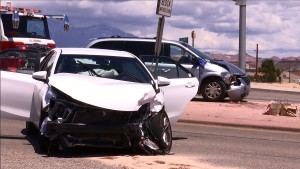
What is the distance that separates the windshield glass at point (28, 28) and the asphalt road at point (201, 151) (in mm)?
8639

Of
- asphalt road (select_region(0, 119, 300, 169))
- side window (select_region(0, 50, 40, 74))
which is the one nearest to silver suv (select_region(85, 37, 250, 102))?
asphalt road (select_region(0, 119, 300, 169))

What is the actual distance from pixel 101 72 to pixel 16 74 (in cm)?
151

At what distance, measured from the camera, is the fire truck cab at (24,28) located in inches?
824

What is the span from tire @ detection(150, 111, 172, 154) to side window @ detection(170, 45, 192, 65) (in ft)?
30.6

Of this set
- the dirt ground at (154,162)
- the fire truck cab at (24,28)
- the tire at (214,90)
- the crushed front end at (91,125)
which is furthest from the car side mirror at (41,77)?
the fire truck cab at (24,28)

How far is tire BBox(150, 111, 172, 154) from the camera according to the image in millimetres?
9227

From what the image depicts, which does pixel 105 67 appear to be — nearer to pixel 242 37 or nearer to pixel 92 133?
pixel 92 133

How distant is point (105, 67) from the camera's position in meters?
10.2

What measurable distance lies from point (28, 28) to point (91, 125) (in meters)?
14.1

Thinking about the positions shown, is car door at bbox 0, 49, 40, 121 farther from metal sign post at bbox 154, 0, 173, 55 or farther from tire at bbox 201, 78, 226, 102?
tire at bbox 201, 78, 226, 102

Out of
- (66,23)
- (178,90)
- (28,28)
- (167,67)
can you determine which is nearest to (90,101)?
(178,90)

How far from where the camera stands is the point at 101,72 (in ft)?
32.9

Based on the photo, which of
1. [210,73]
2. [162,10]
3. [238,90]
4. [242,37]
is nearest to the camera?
[162,10]

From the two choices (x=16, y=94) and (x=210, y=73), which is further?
(x=210, y=73)
